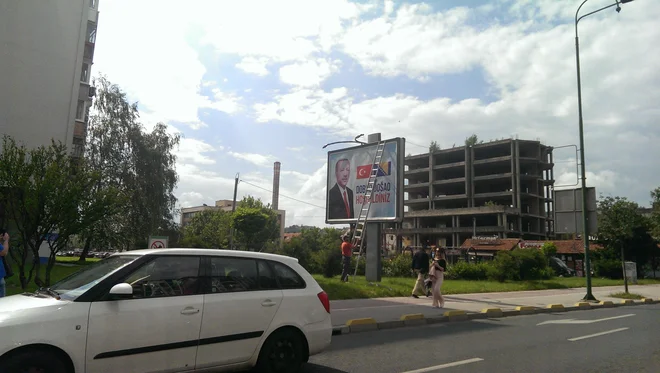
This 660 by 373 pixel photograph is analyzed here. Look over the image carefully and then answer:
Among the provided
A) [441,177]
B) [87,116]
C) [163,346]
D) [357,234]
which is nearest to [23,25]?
[87,116]

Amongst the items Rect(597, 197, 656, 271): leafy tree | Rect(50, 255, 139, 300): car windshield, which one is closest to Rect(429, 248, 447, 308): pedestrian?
Rect(50, 255, 139, 300): car windshield

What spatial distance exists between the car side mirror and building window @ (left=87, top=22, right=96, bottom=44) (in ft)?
118

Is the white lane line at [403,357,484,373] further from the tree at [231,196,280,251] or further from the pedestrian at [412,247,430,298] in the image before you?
the tree at [231,196,280,251]

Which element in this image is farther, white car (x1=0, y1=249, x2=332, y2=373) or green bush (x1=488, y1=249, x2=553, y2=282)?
green bush (x1=488, y1=249, x2=553, y2=282)

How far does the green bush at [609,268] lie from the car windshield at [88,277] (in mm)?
33859

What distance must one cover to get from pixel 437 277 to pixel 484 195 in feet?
249

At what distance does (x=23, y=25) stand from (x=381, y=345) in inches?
1157

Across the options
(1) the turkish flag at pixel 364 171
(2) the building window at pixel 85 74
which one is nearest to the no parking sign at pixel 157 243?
(1) the turkish flag at pixel 364 171

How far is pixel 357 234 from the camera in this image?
1897 cm

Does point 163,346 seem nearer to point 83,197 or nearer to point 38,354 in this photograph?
point 38,354

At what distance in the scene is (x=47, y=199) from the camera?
1102 cm

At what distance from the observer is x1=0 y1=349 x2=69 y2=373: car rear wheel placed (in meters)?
3.85

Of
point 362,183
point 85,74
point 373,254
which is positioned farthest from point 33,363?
point 85,74

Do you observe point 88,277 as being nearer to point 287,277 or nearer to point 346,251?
point 287,277
